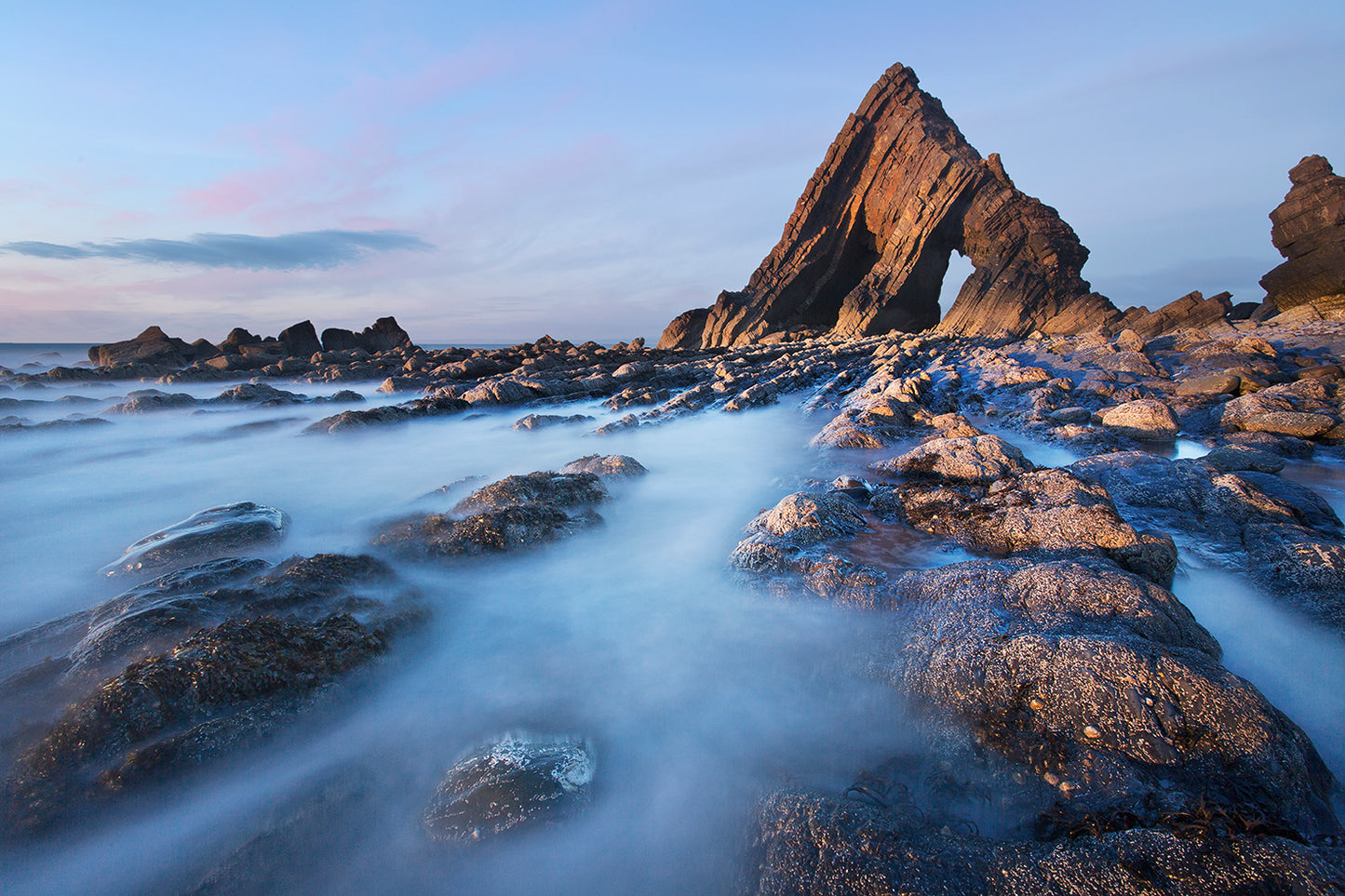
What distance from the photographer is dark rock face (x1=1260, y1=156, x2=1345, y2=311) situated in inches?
721

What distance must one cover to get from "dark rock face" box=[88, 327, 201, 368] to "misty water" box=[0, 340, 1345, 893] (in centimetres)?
2027

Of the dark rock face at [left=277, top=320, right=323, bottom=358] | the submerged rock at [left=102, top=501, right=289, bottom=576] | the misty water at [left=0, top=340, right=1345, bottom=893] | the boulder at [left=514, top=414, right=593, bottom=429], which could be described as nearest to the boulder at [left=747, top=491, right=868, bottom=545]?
the misty water at [left=0, top=340, right=1345, bottom=893]

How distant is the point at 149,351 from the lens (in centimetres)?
2083

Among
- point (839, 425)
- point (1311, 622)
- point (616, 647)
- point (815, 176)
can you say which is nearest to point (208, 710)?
point (616, 647)

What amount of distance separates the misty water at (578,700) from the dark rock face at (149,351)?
20.3m

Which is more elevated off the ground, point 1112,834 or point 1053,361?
point 1053,361

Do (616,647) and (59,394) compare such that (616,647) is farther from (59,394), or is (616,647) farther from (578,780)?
Answer: (59,394)

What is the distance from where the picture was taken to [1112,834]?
1555 mm

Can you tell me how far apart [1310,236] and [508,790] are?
30746 mm

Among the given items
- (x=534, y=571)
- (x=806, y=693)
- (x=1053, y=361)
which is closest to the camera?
(x=806, y=693)

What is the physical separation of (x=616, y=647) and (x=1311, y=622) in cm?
403

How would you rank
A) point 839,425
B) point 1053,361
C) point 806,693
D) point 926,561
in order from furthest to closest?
point 1053,361, point 839,425, point 926,561, point 806,693

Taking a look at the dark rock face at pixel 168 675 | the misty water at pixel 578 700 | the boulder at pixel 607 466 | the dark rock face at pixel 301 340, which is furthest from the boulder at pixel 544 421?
the dark rock face at pixel 301 340

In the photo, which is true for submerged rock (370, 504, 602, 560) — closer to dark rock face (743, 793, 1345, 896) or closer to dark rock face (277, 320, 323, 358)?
dark rock face (743, 793, 1345, 896)
